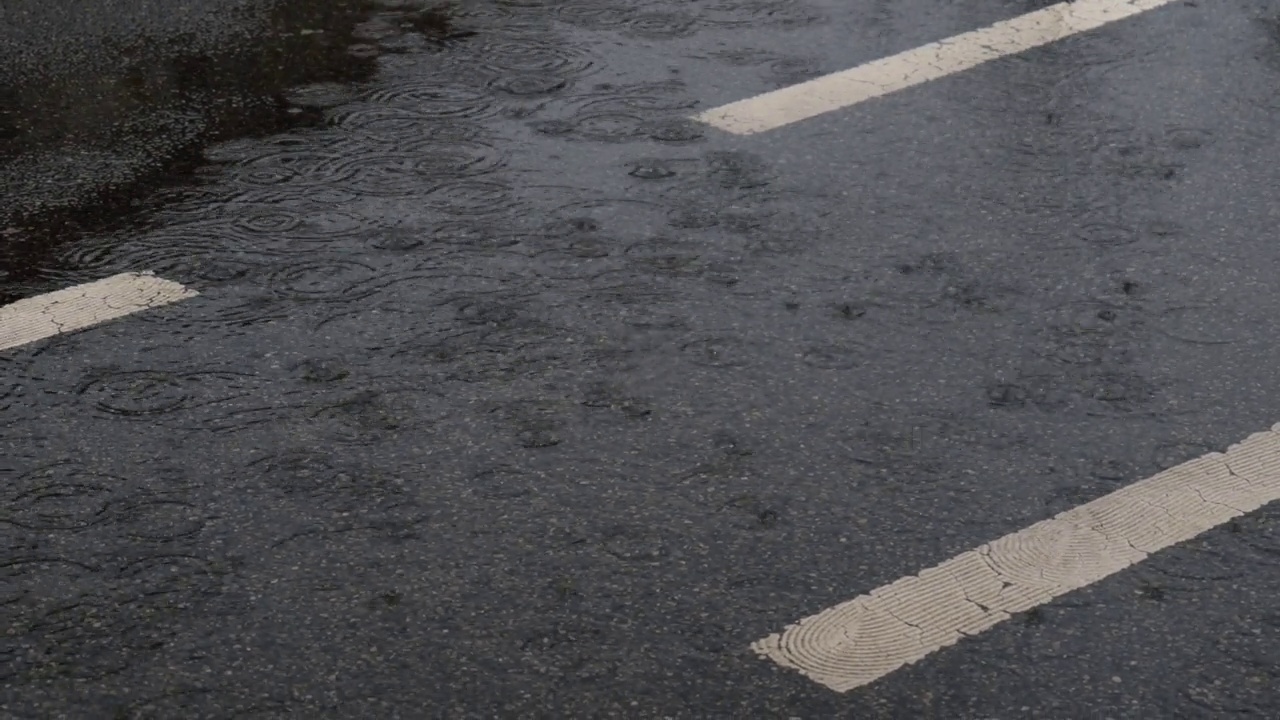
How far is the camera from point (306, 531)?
3998 mm

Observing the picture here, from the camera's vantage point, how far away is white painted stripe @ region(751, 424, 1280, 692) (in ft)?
11.8

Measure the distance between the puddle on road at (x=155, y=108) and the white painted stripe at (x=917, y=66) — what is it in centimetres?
139

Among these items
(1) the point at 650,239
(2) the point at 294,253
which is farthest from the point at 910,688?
(2) the point at 294,253

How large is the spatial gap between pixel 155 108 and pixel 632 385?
264 cm

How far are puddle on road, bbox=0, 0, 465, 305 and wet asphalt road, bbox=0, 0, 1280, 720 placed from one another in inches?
1.9

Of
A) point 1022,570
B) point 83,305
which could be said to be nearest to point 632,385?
point 1022,570

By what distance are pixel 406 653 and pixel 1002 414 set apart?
164cm

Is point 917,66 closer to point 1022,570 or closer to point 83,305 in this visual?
point 83,305

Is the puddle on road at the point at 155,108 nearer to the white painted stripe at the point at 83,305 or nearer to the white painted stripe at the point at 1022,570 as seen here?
the white painted stripe at the point at 83,305

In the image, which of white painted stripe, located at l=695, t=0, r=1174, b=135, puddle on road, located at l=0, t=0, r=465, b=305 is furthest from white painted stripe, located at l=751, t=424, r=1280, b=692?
puddle on road, located at l=0, t=0, r=465, b=305

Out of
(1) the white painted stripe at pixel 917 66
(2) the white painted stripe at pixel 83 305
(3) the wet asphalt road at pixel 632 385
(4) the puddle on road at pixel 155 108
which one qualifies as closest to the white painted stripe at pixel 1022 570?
(3) the wet asphalt road at pixel 632 385

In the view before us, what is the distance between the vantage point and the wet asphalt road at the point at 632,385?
358 cm

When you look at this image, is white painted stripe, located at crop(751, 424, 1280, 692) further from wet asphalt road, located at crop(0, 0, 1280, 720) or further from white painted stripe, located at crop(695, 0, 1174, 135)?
white painted stripe, located at crop(695, 0, 1174, 135)

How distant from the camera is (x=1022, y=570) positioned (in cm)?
387
